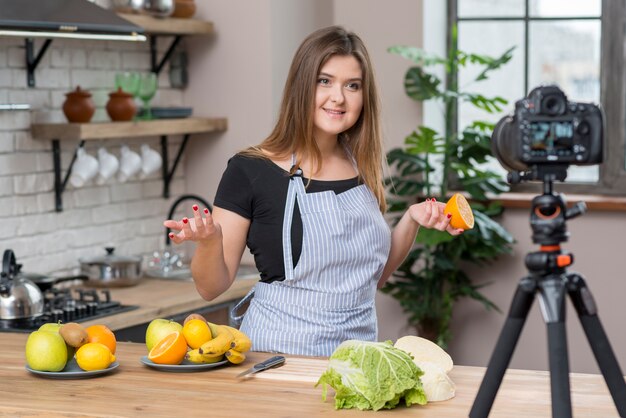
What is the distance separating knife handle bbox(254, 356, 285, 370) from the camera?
7.67 ft

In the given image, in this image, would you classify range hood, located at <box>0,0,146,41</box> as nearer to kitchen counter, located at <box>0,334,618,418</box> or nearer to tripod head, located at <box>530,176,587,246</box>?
kitchen counter, located at <box>0,334,618,418</box>

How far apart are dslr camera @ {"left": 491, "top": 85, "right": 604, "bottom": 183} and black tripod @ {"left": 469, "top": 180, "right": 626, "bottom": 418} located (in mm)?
45

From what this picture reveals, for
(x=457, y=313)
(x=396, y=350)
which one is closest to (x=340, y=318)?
(x=396, y=350)

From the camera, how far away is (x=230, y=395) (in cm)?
214

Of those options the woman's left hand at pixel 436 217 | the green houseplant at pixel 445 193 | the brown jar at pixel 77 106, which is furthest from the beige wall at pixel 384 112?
the woman's left hand at pixel 436 217

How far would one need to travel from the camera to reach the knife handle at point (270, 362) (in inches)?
92.1

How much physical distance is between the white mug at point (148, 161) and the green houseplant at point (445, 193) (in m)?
1.00

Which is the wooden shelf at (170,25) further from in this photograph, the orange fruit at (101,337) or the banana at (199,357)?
the banana at (199,357)

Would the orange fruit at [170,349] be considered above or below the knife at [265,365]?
above

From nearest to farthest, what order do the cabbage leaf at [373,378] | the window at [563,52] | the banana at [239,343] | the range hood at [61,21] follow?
the cabbage leaf at [373,378]
the banana at [239,343]
the range hood at [61,21]
the window at [563,52]

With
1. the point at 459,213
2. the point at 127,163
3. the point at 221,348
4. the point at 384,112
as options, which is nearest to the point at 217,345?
the point at 221,348

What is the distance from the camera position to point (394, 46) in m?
4.84

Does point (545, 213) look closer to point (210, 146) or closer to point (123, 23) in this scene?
point (123, 23)

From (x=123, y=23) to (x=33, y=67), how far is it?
48 centimetres
